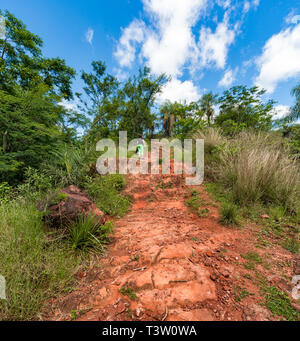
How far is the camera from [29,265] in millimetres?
1269

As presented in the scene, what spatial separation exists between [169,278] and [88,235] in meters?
1.21

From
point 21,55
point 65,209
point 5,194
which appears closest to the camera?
point 65,209

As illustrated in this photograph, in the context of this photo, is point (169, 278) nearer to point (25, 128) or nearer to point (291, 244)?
point (291, 244)

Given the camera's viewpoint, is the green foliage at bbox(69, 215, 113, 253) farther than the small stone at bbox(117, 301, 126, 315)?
Yes

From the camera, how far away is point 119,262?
1.50 metres

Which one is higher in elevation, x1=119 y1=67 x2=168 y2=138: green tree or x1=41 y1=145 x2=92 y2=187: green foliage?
x1=119 y1=67 x2=168 y2=138: green tree

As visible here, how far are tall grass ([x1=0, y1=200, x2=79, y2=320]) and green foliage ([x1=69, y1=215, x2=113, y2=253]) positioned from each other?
0.43 ft

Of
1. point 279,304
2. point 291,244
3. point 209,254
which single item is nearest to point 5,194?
point 209,254

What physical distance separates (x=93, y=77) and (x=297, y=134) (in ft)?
58.3

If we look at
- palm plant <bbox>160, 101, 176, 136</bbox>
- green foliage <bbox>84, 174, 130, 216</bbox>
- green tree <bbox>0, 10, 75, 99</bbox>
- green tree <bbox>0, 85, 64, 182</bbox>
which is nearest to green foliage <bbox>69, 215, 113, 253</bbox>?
green foliage <bbox>84, 174, 130, 216</bbox>

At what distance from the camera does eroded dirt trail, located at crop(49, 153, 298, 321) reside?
98 centimetres

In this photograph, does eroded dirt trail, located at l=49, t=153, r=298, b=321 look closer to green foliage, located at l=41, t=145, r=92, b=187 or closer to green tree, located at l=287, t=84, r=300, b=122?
green foliage, located at l=41, t=145, r=92, b=187
